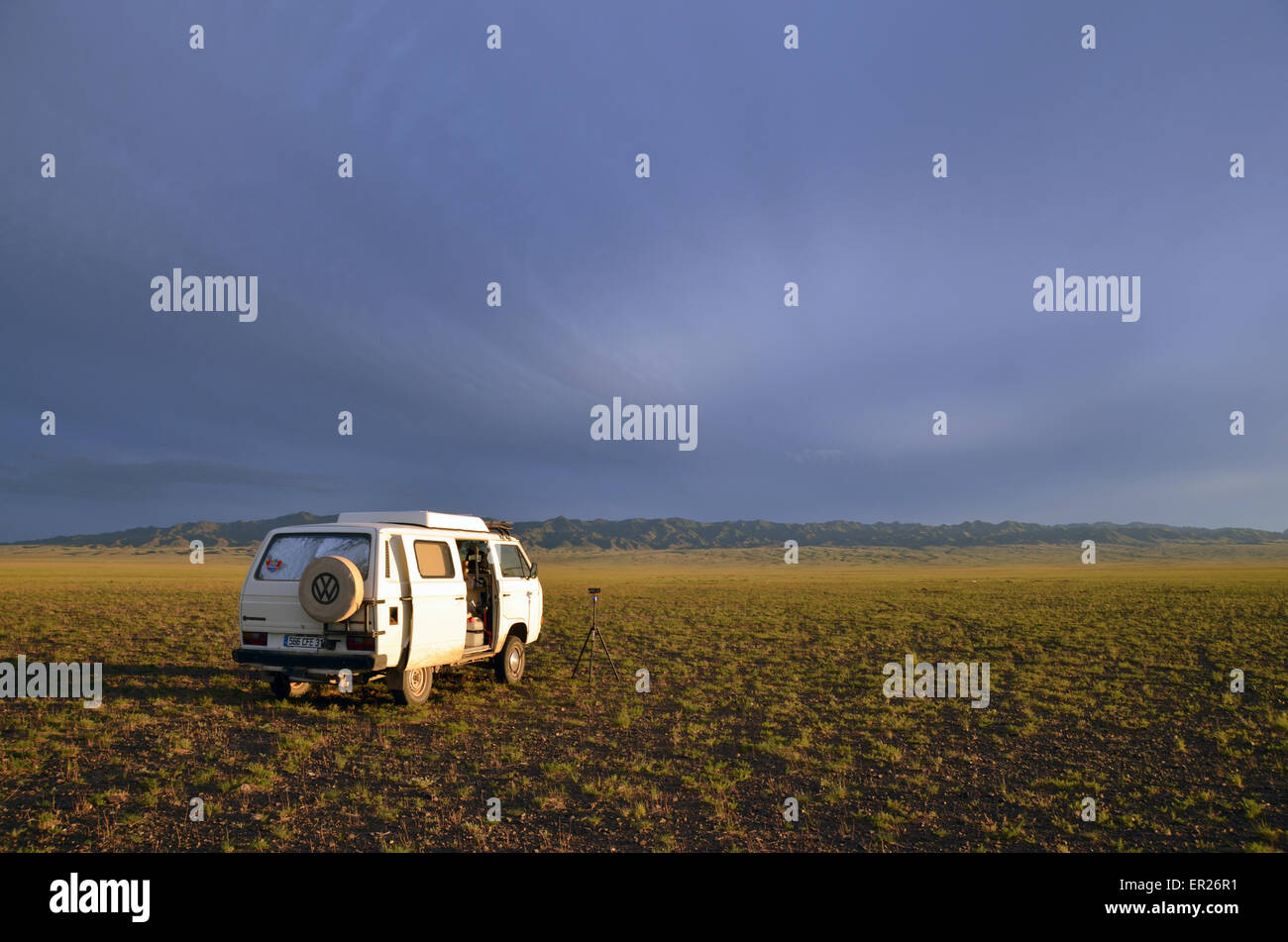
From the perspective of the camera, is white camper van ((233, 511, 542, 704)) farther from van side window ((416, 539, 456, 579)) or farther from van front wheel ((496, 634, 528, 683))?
van front wheel ((496, 634, 528, 683))

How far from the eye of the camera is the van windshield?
31.5 ft

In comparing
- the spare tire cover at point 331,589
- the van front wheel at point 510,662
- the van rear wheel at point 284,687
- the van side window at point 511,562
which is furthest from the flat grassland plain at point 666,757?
the van side window at point 511,562

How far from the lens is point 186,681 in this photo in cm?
1264

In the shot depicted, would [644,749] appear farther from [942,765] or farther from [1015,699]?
[1015,699]

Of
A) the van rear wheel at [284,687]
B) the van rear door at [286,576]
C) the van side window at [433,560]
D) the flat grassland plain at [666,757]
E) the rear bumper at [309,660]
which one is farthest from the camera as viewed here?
the van rear wheel at [284,687]

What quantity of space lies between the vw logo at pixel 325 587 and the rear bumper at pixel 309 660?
765 mm

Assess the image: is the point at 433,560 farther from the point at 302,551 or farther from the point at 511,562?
the point at 511,562

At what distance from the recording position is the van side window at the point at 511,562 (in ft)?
40.7

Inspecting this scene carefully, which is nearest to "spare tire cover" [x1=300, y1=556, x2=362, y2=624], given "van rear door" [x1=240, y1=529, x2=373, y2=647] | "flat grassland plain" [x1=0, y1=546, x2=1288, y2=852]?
"van rear door" [x1=240, y1=529, x2=373, y2=647]

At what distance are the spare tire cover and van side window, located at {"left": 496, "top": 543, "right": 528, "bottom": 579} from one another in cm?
329

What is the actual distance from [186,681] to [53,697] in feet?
6.24

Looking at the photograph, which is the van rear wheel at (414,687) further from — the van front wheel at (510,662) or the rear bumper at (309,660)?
the van front wheel at (510,662)

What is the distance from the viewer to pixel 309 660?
941cm
